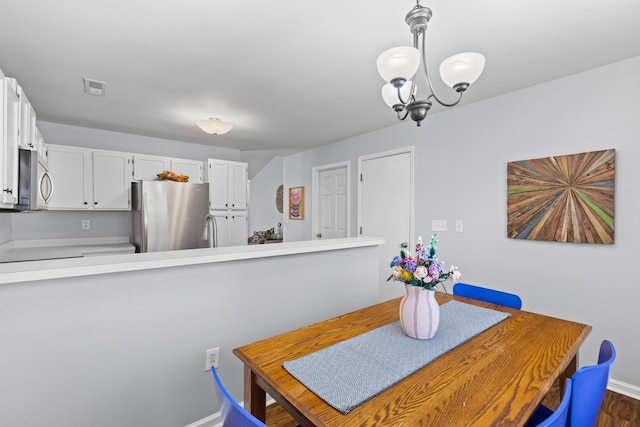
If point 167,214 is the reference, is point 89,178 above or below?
above

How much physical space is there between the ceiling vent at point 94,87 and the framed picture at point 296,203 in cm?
296

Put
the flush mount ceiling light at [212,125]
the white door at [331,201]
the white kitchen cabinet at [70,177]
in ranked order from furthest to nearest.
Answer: the white door at [331,201]
the white kitchen cabinet at [70,177]
the flush mount ceiling light at [212,125]

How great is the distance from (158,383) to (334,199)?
330 cm

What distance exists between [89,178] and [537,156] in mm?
4494

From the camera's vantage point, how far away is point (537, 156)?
96.3 inches

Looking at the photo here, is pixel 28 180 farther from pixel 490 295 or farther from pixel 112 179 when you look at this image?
pixel 490 295

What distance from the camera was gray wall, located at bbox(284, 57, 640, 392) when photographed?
206cm

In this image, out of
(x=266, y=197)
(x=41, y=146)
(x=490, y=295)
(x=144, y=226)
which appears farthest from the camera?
(x=266, y=197)

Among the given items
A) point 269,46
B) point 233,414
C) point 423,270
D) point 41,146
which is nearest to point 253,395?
point 233,414

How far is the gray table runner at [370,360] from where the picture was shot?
890 mm

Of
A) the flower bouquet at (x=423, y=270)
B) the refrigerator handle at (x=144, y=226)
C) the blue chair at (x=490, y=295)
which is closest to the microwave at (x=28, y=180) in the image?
the refrigerator handle at (x=144, y=226)

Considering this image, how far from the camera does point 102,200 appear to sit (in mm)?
3484

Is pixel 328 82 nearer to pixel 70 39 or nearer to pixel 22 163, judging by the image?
pixel 70 39

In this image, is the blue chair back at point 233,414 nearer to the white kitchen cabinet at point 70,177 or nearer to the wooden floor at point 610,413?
the wooden floor at point 610,413
